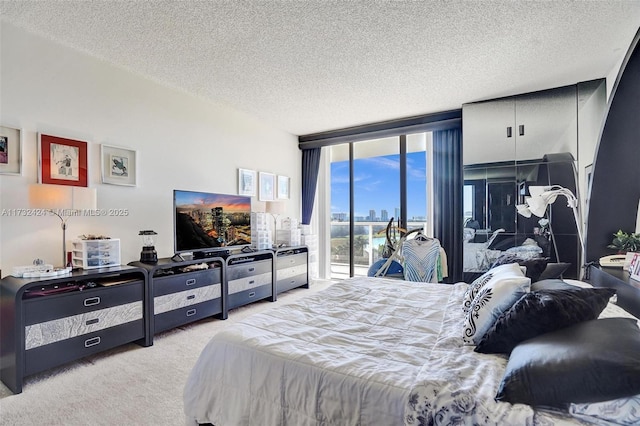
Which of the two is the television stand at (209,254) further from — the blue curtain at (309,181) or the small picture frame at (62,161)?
the blue curtain at (309,181)

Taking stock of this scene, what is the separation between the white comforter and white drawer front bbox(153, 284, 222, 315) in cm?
163

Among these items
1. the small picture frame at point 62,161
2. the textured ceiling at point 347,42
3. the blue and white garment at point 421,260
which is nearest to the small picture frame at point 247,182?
the textured ceiling at point 347,42

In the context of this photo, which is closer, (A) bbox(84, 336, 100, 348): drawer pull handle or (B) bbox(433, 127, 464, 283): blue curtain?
(A) bbox(84, 336, 100, 348): drawer pull handle

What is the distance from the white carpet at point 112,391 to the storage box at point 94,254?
77 centimetres

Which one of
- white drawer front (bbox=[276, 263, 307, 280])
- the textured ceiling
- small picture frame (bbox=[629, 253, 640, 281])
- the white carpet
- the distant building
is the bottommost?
the white carpet

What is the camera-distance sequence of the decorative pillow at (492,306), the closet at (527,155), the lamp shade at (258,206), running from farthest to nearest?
1. the lamp shade at (258,206)
2. the closet at (527,155)
3. the decorative pillow at (492,306)

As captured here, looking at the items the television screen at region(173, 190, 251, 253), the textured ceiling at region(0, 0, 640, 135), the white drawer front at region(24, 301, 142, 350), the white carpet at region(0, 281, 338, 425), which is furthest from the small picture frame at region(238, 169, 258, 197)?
the white carpet at region(0, 281, 338, 425)

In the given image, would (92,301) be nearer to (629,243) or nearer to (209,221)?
(209,221)

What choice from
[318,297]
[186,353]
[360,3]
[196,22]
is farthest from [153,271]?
[360,3]

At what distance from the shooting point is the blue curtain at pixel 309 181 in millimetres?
5656

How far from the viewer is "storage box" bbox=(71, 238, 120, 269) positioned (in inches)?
103

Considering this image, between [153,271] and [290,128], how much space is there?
3.27 meters

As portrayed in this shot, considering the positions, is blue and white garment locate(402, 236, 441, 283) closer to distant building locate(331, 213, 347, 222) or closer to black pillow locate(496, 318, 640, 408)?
distant building locate(331, 213, 347, 222)

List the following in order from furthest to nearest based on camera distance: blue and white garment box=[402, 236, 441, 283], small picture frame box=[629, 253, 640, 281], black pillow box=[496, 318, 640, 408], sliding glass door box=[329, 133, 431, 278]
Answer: sliding glass door box=[329, 133, 431, 278], blue and white garment box=[402, 236, 441, 283], small picture frame box=[629, 253, 640, 281], black pillow box=[496, 318, 640, 408]
